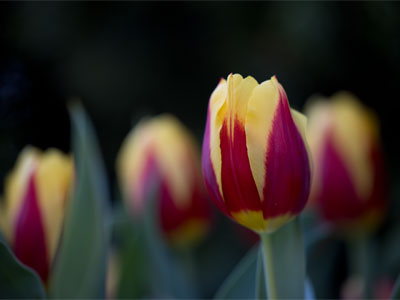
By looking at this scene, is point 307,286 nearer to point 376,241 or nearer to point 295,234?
point 295,234

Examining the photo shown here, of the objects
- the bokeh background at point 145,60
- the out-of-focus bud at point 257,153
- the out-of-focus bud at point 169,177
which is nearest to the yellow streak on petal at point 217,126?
the out-of-focus bud at point 257,153

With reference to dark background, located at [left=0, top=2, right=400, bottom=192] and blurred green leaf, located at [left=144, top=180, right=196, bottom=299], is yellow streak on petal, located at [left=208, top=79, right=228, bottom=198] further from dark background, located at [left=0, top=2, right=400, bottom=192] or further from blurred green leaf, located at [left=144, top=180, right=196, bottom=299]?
dark background, located at [left=0, top=2, right=400, bottom=192]

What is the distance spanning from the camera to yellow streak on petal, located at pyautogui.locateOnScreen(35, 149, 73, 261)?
64 centimetres

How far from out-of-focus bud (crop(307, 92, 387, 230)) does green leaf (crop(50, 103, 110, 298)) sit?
1.02ft

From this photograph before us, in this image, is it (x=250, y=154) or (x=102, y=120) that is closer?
(x=250, y=154)

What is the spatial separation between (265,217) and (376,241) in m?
0.81

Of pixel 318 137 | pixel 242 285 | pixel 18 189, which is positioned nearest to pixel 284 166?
pixel 242 285

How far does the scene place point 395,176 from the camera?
50.8 inches

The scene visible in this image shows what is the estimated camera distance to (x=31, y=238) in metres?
0.62

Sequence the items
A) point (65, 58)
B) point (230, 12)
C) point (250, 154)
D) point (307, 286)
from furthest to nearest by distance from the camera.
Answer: point (65, 58) → point (230, 12) → point (307, 286) → point (250, 154)

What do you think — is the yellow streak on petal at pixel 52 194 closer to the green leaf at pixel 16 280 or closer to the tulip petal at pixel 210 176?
the green leaf at pixel 16 280

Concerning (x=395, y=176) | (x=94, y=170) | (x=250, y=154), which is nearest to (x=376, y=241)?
(x=395, y=176)

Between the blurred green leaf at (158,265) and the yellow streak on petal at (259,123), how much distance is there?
0.90ft

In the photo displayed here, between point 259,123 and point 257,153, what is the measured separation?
20 millimetres
